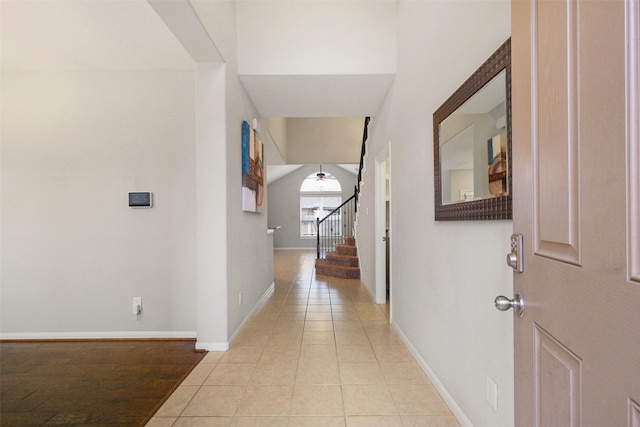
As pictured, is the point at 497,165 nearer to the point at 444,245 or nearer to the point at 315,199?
the point at 444,245

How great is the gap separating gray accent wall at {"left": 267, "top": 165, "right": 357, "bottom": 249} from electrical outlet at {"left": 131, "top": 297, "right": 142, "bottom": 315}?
949cm

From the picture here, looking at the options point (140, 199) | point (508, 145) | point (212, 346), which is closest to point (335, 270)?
point (212, 346)

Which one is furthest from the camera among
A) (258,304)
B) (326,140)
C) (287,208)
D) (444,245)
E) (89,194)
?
(287,208)

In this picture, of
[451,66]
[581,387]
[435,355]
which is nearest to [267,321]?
[435,355]

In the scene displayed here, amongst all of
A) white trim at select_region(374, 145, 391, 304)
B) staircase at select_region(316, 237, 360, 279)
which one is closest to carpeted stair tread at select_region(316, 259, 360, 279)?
staircase at select_region(316, 237, 360, 279)

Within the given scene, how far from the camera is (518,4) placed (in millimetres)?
903

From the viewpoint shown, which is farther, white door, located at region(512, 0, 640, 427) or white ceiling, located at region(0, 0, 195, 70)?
white ceiling, located at region(0, 0, 195, 70)

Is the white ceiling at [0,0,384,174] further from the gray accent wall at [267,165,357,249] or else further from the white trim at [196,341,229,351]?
the gray accent wall at [267,165,357,249]

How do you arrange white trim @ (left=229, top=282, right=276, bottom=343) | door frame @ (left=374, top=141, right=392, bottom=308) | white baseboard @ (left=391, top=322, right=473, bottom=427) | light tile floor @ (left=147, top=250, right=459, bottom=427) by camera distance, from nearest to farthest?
1. white baseboard @ (left=391, top=322, right=473, bottom=427)
2. light tile floor @ (left=147, top=250, right=459, bottom=427)
3. white trim @ (left=229, top=282, right=276, bottom=343)
4. door frame @ (left=374, top=141, right=392, bottom=308)

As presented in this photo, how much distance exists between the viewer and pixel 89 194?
313 cm

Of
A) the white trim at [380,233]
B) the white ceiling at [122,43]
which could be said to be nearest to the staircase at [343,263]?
the white trim at [380,233]

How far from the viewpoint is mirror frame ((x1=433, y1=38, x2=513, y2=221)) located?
1.32 meters

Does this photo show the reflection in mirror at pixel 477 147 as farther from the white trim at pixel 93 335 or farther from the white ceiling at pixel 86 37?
the white trim at pixel 93 335

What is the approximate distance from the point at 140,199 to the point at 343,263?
4245 millimetres
